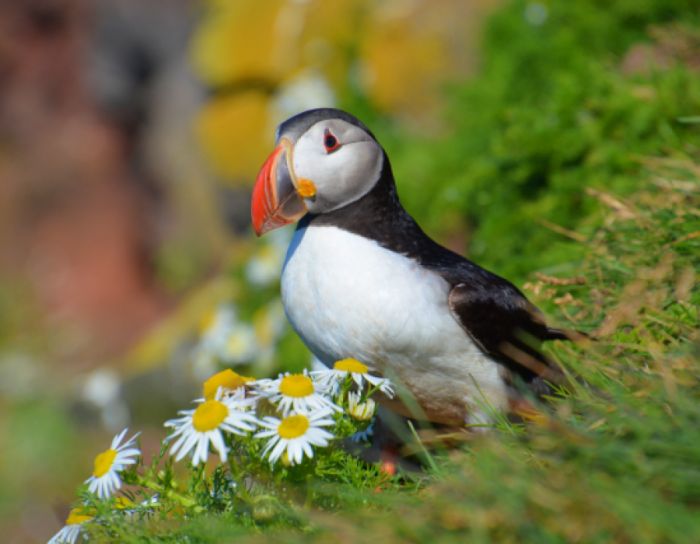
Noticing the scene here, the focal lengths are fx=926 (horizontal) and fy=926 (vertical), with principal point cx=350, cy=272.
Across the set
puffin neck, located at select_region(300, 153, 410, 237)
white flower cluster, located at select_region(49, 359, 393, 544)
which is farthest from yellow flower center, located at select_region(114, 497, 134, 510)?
puffin neck, located at select_region(300, 153, 410, 237)

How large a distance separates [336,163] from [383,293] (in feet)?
1.54

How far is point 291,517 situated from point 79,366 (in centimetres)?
867

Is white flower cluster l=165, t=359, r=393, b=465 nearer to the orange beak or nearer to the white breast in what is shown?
the white breast

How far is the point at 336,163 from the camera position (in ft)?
9.70

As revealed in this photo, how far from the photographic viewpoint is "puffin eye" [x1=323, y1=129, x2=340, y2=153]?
2.94m

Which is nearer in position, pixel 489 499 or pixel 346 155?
pixel 489 499

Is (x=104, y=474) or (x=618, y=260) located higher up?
(x=104, y=474)

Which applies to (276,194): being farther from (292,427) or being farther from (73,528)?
(73,528)

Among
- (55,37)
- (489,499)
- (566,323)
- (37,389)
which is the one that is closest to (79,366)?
(37,389)

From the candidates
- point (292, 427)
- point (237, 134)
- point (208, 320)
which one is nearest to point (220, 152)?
point (237, 134)

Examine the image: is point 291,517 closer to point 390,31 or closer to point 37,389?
point 390,31

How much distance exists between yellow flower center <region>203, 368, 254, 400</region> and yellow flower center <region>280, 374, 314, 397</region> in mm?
172

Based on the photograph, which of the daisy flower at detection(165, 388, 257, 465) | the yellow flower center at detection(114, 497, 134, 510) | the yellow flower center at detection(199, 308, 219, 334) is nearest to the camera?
the daisy flower at detection(165, 388, 257, 465)

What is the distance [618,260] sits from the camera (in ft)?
11.3
